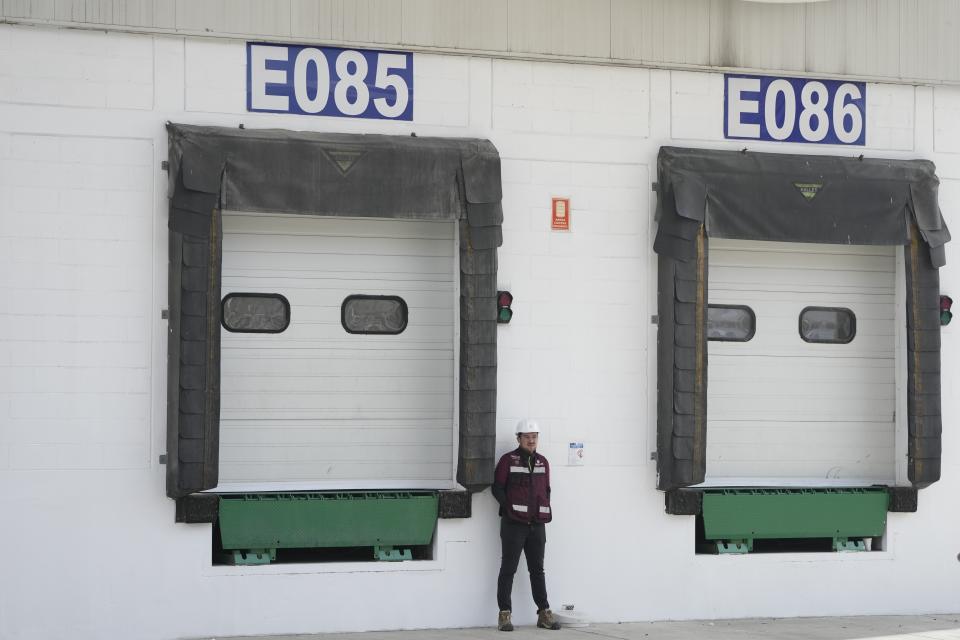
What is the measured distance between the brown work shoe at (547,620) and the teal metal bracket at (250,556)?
2357 mm

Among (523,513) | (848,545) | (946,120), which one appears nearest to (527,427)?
(523,513)

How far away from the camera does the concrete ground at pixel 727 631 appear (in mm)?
11328

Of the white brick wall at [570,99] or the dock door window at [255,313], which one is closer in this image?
the dock door window at [255,313]

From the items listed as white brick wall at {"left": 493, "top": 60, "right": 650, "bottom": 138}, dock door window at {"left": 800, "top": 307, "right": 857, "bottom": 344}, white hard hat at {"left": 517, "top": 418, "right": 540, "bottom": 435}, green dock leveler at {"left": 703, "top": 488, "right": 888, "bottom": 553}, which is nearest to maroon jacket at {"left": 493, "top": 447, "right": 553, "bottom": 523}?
white hard hat at {"left": 517, "top": 418, "right": 540, "bottom": 435}

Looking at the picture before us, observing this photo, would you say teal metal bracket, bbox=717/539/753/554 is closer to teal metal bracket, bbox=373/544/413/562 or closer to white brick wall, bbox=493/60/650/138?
teal metal bracket, bbox=373/544/413/562

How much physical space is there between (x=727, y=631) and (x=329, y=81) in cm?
590

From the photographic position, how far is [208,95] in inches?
450

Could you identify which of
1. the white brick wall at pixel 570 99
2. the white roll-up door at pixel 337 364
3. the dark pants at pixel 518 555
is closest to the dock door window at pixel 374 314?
the white roll-up door at pixel 337 364

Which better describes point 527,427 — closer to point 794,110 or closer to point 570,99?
point 570,99

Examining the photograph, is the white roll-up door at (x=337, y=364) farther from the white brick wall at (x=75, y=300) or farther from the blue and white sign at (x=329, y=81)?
the blue and white sign at (x=329, y=81)

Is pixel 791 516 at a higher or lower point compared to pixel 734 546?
higher

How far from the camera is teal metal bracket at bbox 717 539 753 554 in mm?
12516

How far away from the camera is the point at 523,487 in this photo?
11.5 m

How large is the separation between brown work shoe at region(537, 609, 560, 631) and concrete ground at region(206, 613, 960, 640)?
0.27 ft
